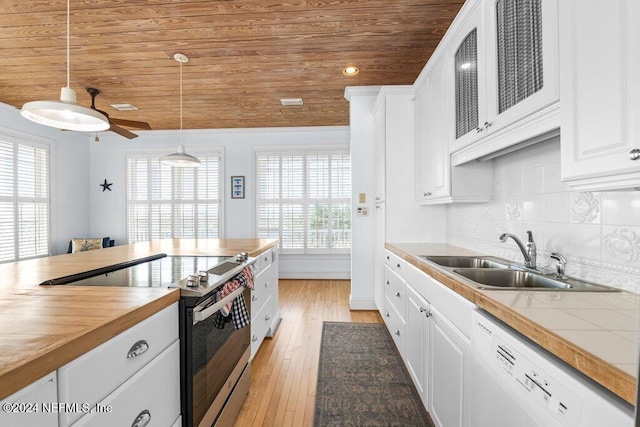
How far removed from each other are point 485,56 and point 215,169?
4.67 metres

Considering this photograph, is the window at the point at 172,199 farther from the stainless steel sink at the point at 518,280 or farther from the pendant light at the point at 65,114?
the stainless steel sink at the point at 518,280

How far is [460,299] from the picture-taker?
1215 mm

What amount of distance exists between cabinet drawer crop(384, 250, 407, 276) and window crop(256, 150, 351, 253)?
240 centimetres

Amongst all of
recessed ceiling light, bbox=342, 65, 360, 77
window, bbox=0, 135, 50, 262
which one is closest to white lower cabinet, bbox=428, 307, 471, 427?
recessed ceiling light, bbox=342, 65, 360, 77

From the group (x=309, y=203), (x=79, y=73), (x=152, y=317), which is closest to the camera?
(x=152, y=317)

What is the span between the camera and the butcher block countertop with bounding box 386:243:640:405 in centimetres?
57

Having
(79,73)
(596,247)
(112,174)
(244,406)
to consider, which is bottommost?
(244,406)

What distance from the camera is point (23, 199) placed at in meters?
4.23

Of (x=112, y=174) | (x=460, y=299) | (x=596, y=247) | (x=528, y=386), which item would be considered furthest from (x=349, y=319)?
(x=112, y=174)

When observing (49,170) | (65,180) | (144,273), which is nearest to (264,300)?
(144,273)

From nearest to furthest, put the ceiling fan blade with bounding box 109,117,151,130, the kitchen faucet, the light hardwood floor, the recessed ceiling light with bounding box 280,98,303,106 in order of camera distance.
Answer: the kitchen faucet, the light hardwood floor, the ceiling fan blade with bounding box 109,117,151,130, the recessed ceiling light with bounding box 280,98,303,106

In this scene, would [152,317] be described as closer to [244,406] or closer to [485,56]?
[244,406]

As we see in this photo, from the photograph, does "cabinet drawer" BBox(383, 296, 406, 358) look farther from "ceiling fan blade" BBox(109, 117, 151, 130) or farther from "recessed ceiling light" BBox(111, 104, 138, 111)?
"recessed ceiling light" BBox(111, 104, 138, 111)

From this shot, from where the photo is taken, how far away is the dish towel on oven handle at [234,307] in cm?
139
